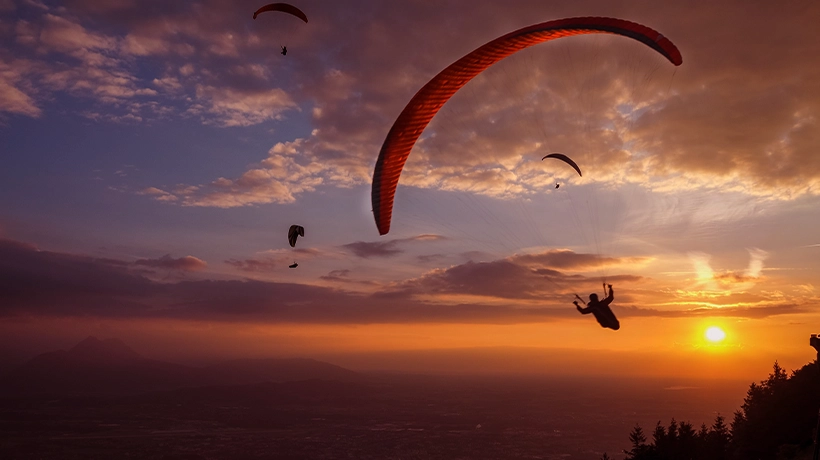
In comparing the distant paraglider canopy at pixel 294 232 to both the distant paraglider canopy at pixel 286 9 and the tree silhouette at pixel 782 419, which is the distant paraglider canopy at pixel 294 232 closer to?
the distant paraglider canopy at pixel 286 9

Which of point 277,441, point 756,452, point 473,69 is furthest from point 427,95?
point 277,441

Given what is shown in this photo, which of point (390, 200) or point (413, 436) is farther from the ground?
point (390, 200)

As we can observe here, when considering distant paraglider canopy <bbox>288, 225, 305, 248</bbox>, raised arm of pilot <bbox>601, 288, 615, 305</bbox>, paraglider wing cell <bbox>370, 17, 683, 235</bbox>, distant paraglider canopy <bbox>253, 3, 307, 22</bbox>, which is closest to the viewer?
paraglider wing cell <bbox>370, 17, 683, 235</bbox>

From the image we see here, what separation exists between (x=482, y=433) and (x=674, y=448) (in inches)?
6269

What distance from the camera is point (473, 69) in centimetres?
1800

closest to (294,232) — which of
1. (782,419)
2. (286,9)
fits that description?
(286,9)

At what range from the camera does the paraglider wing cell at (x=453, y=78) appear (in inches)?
639

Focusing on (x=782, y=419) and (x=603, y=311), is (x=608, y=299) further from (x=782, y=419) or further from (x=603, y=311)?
(x=782, y=419)

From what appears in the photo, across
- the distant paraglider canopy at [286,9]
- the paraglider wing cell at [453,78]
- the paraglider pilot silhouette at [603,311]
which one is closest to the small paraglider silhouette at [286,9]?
the distant paraglider canopy at [286,9]

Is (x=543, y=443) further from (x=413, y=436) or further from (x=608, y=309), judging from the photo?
(x=608, y=309)

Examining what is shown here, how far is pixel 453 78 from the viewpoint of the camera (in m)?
17.9

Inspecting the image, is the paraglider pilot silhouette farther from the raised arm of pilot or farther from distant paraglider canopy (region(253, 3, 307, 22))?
distant paraglider canopy (region(253, 3, 307, 22))

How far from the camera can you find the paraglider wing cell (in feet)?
53.3

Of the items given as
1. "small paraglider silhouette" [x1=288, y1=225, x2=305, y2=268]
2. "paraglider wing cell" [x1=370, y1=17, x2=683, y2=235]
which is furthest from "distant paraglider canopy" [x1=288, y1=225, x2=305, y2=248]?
"paraglider wing cell" [x1=370, y1=17, x2=683, y2=235]
